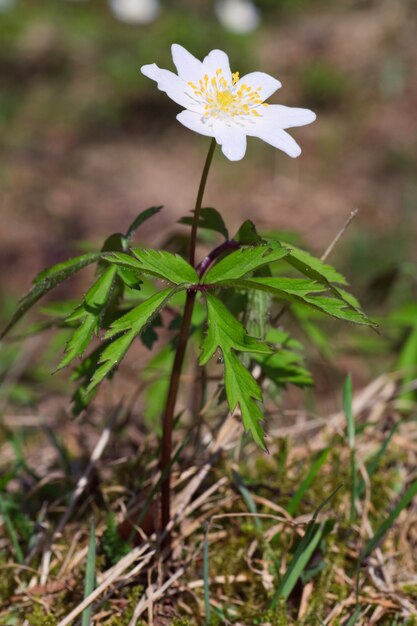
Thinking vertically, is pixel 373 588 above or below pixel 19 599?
above

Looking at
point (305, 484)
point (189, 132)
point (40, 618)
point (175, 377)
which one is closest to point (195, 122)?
point (175, 377)

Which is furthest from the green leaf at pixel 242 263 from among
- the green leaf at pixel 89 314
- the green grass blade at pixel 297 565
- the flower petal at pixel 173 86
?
the green grass blade at pixel 297 565

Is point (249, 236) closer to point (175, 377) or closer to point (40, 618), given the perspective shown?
point (175, 377)

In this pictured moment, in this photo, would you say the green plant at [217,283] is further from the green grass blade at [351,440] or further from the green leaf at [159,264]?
the green grass blade at [351,440]

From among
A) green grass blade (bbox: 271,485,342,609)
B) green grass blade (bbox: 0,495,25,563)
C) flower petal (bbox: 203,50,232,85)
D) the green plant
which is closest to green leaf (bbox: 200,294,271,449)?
the green plant

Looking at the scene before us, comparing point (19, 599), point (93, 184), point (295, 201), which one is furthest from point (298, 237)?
point (93, 184)

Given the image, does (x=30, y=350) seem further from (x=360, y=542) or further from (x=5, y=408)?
(x=360, y=542)
